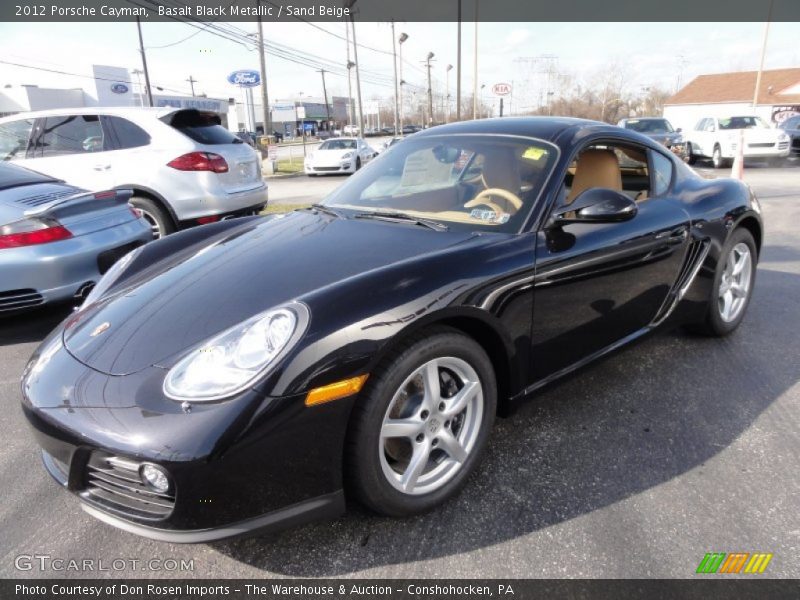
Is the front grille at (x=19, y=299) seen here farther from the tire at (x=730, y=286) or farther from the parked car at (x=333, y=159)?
the parked car at (x=333, y=159)

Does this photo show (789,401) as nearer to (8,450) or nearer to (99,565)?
(99,565)

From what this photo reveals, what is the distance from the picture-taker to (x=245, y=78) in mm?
23359

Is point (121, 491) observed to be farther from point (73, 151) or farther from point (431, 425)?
point (73, 151)

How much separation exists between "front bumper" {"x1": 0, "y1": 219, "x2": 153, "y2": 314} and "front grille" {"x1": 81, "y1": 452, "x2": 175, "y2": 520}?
8.11 ft

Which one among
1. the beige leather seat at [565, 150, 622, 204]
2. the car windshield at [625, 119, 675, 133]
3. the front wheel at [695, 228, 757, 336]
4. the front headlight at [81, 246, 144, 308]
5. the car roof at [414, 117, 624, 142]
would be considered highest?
the car roof at [414, 117, 624, 142]

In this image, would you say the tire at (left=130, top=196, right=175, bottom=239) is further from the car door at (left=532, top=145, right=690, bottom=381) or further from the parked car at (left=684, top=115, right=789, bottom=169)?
the parked car at (left=684, top=115, right=789, bottom=169)

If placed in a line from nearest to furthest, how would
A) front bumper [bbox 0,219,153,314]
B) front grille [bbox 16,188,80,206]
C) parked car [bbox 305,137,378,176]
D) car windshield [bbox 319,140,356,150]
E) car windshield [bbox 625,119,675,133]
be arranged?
1. front bumper [bbox 0,219,153,314]
2. front grille [bbox 16,188,80,206]
3. parked car [bbox 305,137,378,176]
4. car windshield [bbox 625,119,675,133]
5. car windshield [bbox 319,140,356,150]

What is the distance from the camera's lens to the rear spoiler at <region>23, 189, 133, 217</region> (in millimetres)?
3787

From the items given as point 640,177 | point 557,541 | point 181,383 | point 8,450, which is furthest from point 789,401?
point 8,450

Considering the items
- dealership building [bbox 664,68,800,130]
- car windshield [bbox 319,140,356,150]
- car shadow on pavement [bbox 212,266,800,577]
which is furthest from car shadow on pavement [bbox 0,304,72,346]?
dealership building [bbox 664,68,800,130]

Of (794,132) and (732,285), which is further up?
(794,132)

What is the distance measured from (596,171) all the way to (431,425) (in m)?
1.94

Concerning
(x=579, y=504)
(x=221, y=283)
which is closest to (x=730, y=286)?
(x=579, y=504)

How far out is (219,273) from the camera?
2.27m
